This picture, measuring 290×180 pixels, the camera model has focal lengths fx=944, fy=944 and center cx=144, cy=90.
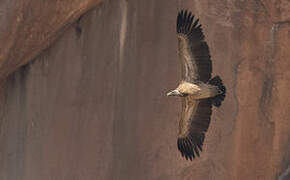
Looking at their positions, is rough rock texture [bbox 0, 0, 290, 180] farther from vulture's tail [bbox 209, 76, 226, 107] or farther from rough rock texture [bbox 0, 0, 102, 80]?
vulture's tail [bbox 209, 76, 226, 107]

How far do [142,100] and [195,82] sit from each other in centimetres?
137

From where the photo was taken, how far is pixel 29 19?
818 centimetres

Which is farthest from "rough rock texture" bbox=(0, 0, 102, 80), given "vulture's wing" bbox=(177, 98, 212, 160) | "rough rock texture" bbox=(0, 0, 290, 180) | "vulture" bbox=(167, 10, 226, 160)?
"vulture's wing" bbox=(177, 98, 212, 160)

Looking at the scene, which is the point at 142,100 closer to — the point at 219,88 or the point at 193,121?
the point at 193,121

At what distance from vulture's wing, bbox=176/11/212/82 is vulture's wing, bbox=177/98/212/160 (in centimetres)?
19

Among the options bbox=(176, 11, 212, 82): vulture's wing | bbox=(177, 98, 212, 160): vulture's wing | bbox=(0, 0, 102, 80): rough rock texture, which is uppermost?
bbox=(0, 0, 102, 80): rough rock texture

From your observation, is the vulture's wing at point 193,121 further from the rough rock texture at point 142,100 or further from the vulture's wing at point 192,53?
the rough rock texture at point 142,100

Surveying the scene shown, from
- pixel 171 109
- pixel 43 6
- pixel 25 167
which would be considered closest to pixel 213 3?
pixel 171 109

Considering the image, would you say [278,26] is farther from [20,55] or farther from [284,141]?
[20,55]

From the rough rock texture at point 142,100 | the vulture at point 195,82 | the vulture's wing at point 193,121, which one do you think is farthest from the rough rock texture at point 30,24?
the vulture's wing at point 193,121

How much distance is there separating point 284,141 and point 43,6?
2.37 m

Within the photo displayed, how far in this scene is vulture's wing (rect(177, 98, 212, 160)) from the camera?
22.9 feet

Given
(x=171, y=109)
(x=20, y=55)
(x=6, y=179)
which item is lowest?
(x=6, y=179)

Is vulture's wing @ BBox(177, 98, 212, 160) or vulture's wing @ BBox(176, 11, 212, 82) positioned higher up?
vulture's wing @ BBox(176, 11, 212, 82)
